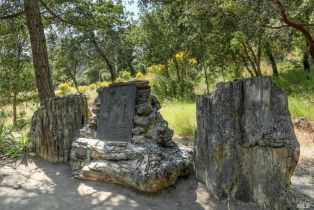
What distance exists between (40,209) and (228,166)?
2.25 metres

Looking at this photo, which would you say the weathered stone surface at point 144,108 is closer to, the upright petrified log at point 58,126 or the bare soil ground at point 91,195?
the bare soil ground at point 91,195

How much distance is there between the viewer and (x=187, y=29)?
1239 cm

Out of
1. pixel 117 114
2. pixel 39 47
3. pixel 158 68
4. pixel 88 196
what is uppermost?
pixel 158 68

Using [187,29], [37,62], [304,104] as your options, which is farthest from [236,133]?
[187,29]

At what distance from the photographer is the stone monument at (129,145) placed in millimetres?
3887

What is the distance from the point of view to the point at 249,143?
349 centimetres

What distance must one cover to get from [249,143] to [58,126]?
10.0 feet

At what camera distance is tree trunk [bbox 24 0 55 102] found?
624cm

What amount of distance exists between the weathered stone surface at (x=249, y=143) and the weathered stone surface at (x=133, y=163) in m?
0.46

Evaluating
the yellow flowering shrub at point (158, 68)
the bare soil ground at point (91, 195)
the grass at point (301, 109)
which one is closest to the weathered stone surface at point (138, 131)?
the bare soil ground at point (91, 195)

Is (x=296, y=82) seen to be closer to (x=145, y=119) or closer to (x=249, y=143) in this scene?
(x=145, y=119)

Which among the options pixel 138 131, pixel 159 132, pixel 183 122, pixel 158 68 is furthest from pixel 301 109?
pixel 158 68

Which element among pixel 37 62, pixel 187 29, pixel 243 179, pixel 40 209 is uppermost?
pixel 187 29

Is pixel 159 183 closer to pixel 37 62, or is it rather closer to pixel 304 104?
pixel 37 62
